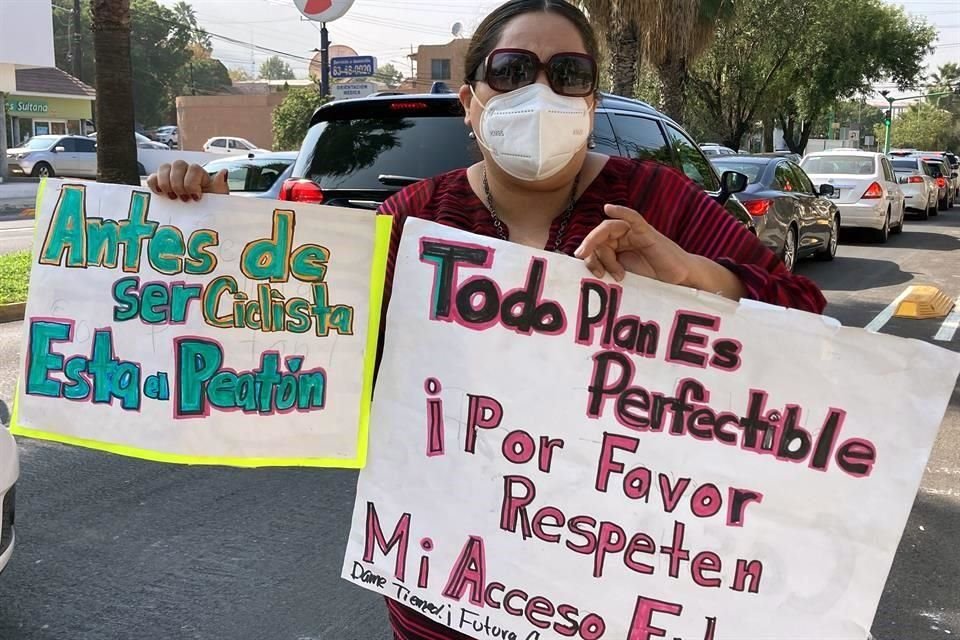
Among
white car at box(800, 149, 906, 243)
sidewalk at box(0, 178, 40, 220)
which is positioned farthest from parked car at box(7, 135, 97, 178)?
white car at box(800, 149, 906, 243)

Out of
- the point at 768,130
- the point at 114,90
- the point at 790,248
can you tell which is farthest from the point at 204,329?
the point at 768,130

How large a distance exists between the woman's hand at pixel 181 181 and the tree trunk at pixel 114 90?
730 cm

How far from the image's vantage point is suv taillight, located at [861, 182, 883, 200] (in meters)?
15.7

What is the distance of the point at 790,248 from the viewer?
11211 millimetres

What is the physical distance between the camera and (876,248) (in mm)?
15680

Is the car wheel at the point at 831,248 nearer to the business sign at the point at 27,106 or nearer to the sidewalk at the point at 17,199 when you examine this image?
the sidewalk at the point at 17,199

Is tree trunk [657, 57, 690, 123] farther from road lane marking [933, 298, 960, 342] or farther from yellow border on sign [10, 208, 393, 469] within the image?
yellow border on sign [10, 208, 393, 469]

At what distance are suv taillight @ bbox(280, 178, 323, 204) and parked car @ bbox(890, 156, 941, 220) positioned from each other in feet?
64.5

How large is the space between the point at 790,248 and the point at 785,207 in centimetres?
65

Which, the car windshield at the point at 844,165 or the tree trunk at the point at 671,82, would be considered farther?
the tree trunk at the point at 671,82

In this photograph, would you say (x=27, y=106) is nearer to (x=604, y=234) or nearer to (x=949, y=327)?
(x=949, y=327)

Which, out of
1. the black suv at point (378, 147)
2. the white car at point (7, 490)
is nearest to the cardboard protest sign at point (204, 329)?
the white car at point (7, 490)

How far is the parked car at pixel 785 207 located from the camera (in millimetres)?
10258

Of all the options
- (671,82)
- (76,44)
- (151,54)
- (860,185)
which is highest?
(151,54)
